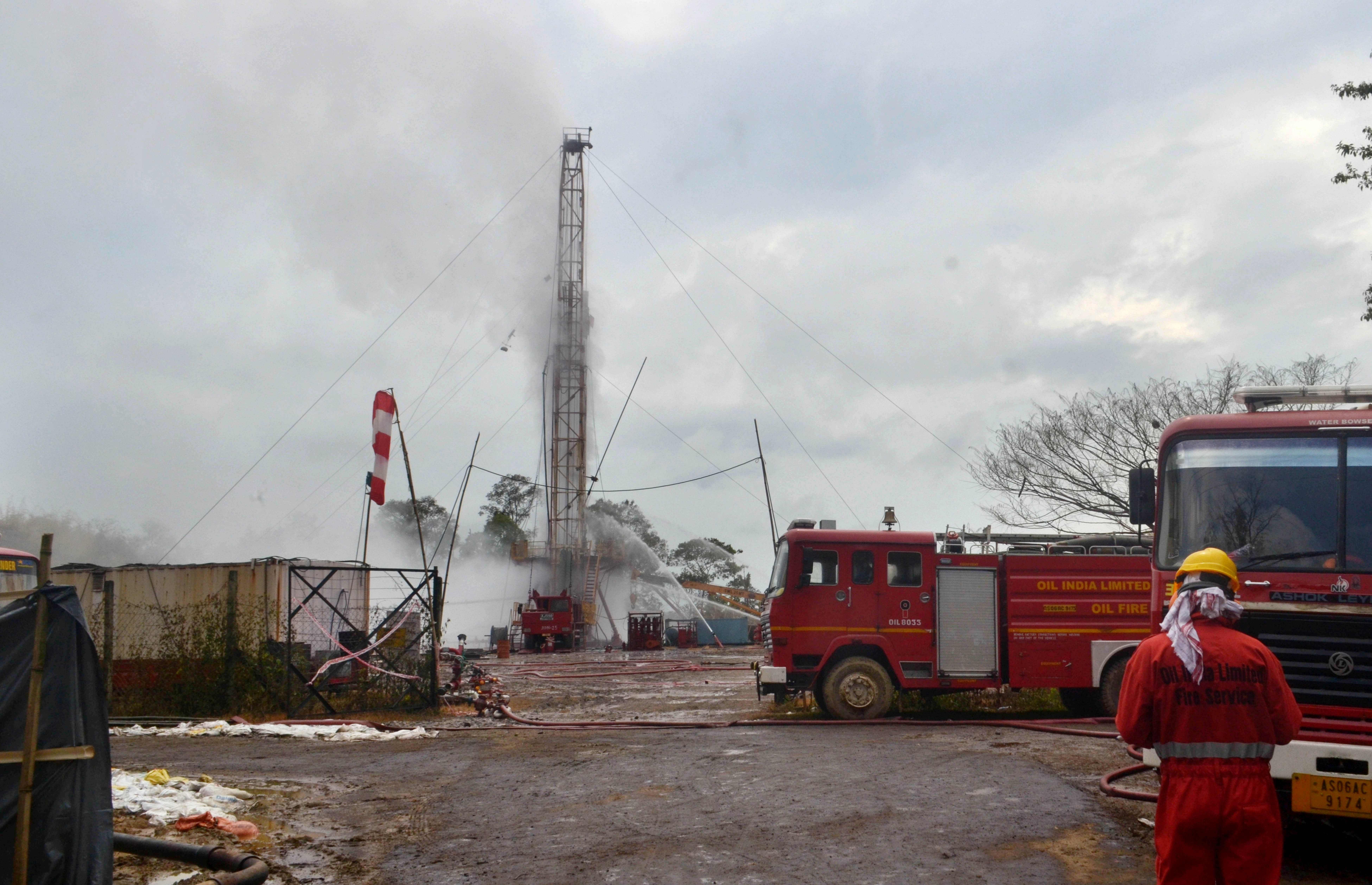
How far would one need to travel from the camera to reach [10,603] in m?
4.82

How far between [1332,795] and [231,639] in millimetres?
15014

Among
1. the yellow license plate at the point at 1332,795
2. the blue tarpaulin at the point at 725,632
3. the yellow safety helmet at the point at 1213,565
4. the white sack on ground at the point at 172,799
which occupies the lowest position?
the blue tarpaulin at the point at 725,632

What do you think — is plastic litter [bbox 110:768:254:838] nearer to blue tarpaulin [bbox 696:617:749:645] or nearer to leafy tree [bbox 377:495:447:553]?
blue tarpaulin [bbox 696:617:749:645]

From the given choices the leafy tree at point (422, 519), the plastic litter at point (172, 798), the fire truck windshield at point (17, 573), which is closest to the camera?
the plastic litter at point (172, 798)

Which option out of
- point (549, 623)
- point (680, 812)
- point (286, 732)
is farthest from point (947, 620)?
point (549, 623)

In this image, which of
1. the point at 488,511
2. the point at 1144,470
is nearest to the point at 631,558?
the point at 488,511

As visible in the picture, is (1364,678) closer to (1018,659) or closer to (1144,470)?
(1144,470)

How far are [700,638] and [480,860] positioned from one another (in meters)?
40.3

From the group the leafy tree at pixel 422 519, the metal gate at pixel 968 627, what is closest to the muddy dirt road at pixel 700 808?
the metal gate at pixel 968 627

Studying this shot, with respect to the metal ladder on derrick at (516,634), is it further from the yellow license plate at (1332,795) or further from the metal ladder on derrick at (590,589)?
the yellow license plate at (1332,795)

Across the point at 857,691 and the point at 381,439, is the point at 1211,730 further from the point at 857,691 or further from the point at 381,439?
the point at 381,439

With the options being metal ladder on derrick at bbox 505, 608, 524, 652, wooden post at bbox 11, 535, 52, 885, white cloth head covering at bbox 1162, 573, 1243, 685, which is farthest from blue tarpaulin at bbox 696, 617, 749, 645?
wooden post at bbox 11, 535, 52, 885

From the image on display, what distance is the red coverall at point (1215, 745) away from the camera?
14.1 ft

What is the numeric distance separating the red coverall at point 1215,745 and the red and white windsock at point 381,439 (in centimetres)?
1492
